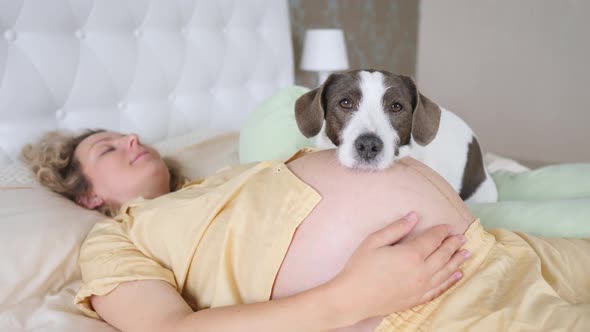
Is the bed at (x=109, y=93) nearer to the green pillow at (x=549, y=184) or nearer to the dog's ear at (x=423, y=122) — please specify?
the green pillow at (x=549, y=184)

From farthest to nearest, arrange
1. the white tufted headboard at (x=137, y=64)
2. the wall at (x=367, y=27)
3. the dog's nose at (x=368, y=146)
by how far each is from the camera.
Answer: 1. the wall at (x=367, y=27)
2. the white tufted headboard at (x=137, y=64)
3. the dog's nose at (x=368, y=146)

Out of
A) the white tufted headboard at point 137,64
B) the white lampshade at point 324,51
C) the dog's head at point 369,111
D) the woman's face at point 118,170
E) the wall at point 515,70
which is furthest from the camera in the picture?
the wall at point 515,70

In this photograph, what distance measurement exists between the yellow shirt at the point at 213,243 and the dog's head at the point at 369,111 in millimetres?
276

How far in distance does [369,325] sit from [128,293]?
0.54 metres

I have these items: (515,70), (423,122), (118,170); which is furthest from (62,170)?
(515,70)

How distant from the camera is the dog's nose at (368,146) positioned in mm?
1206

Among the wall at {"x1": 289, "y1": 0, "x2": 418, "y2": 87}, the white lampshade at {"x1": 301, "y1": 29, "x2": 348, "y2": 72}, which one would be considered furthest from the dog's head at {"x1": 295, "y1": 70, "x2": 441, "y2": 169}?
the wall at {"x1": 289, "y1": 0, "x2": 418, "y2": 87}

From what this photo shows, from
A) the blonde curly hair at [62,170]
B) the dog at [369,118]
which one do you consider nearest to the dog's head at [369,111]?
the dog at [369,118]

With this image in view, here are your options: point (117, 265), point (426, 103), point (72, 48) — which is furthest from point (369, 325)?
point (72, 48)

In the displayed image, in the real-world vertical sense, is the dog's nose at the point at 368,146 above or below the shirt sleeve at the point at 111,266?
above

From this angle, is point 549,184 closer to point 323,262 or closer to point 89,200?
point 323,262

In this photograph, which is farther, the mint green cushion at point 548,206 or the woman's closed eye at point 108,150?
the woman's closed eye at point 108,150

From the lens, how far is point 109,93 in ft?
7.36

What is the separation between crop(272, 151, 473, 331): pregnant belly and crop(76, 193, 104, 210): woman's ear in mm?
839
